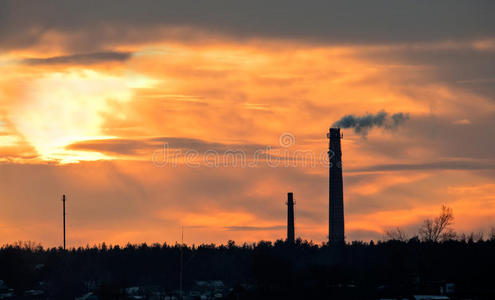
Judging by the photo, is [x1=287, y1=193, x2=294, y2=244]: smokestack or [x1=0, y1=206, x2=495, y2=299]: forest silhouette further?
[x1=287, y1=193, x2=294, y2=244]: smokestack

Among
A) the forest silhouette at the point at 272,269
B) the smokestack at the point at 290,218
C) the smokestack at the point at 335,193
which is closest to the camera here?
the forest silhouette at the point at 272,269

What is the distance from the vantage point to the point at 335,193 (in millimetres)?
131375

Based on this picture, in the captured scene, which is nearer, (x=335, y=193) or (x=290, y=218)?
(x=335, y=193)

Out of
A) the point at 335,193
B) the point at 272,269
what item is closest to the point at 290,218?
Answer: the point at 335,193

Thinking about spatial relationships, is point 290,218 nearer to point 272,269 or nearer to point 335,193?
point 335,193

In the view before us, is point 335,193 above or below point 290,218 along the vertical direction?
above

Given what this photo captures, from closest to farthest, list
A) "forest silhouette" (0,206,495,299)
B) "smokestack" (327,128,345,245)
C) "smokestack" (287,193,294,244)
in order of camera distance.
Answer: "forest silhouette" (0,206,495,299) < "smokestack" (327,128,345,245) < "smokestack" (287,193,294,244)

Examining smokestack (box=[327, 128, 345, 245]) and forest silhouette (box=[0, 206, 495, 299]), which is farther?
smokestack (box=[327, 128, 345, 245])

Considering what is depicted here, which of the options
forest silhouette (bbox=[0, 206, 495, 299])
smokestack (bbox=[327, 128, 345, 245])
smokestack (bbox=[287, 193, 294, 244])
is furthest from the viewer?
smokestack (bbox=[287, 193, 294, 244])

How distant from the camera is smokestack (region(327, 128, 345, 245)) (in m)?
131

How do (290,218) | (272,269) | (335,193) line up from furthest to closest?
(290,218) → (335,193) → (272,269)

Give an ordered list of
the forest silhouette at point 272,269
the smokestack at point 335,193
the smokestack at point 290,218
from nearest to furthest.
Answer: the forest silhouette at point 272,269 → the smokestack at point 335,193 → the smokestack at point 290,218

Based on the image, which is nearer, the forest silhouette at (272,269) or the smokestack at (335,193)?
the forest silhouette at (272,269)

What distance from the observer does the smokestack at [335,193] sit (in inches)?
5167
